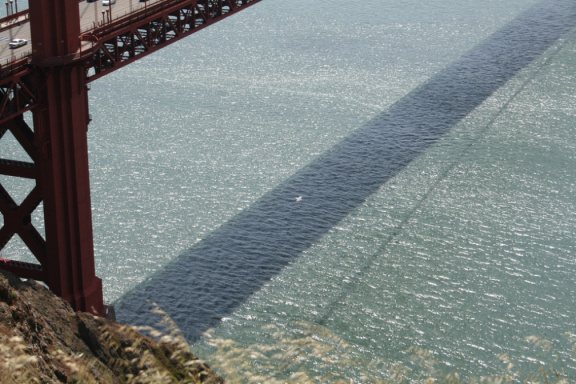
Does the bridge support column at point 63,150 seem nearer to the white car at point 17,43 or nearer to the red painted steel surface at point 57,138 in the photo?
the red painted steel surface at point 57,138

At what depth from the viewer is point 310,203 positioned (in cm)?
3447

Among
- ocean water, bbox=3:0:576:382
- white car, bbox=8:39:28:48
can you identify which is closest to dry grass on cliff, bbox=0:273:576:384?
ocean water, bbox=3:0:576:382

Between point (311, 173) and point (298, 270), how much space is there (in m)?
9.54

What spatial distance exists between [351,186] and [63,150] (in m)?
15.7

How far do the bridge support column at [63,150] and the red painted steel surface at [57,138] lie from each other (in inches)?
1.1

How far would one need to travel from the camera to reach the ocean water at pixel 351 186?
26.2m

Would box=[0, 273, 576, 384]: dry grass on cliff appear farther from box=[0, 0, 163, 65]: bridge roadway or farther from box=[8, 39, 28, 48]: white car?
box=[8, 39, 28, 48]: white car

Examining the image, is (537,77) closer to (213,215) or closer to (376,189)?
(376,189)

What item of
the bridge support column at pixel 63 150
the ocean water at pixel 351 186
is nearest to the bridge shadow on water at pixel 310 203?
the ocean water at pixel 351 186

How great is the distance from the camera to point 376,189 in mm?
36125

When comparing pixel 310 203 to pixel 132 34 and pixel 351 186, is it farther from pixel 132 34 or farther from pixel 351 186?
pixel 132 34

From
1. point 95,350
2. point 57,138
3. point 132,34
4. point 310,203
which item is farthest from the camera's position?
point 310,203

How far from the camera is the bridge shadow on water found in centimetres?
2673

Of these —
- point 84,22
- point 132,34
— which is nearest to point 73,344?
point 132,34
